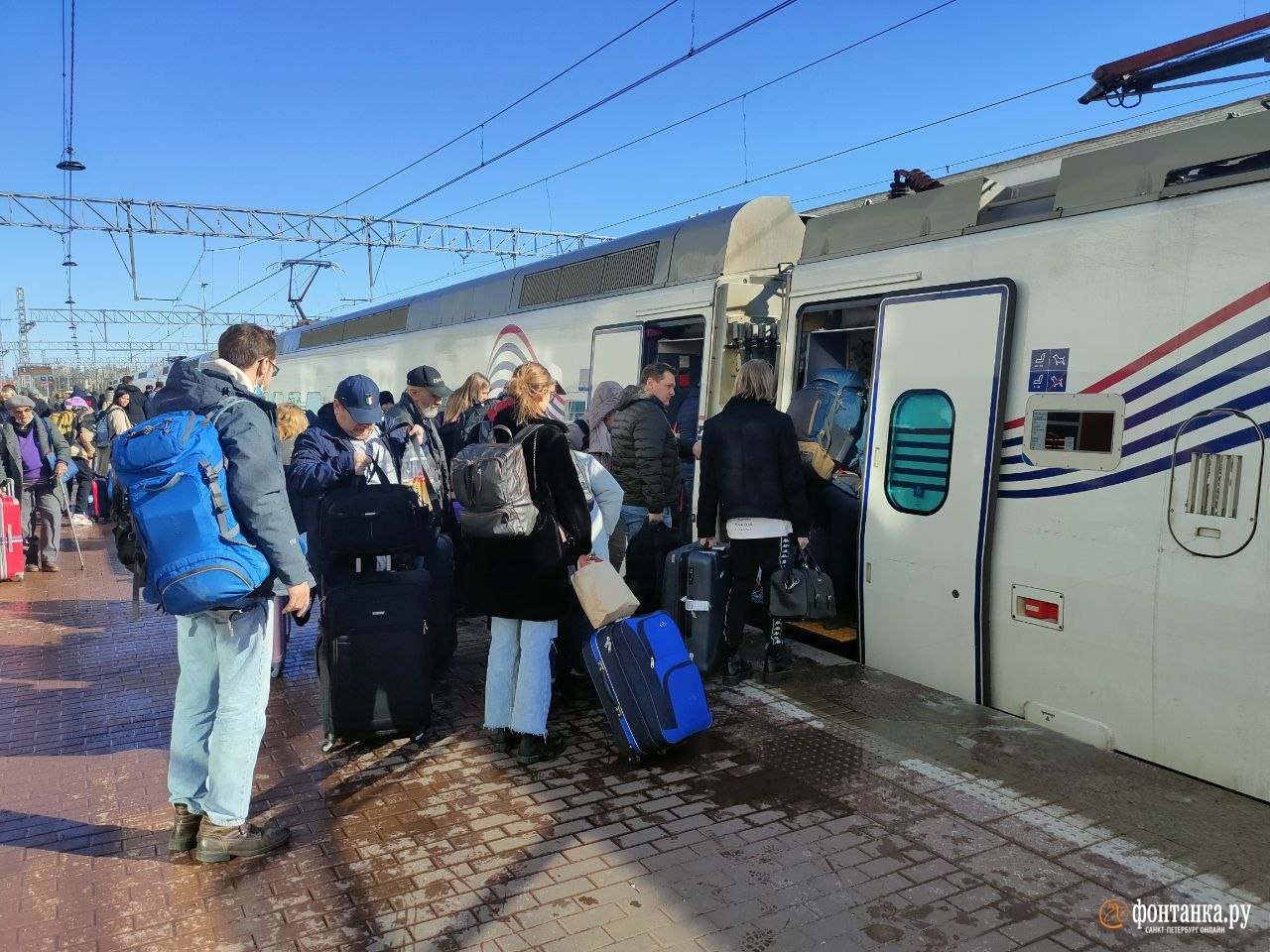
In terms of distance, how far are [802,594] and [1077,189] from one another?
96.9 inches

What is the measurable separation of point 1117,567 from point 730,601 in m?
2.14

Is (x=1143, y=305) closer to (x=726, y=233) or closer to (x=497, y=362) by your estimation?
(x=726, y=233)

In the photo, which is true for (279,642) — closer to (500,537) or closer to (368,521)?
(368,521)

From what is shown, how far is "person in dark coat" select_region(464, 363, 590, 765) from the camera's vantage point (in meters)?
4.23

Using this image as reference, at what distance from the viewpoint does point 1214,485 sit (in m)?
3.54

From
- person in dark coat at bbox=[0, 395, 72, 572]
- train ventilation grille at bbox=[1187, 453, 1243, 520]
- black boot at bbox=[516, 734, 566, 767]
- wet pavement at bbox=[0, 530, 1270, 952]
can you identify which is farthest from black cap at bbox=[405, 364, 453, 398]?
person in dark coat at bbox=[0, 395, 72, 572]

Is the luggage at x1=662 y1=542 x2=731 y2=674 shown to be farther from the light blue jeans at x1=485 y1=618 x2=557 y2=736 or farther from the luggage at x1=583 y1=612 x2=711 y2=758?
the light blue jeans at x1=485 y1=618 x2=557 y2=736

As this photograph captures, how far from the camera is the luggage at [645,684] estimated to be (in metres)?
4.17

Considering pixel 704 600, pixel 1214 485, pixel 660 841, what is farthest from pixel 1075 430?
pixel 660 841

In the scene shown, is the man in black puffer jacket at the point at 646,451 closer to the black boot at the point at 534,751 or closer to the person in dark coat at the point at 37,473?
the black boot at the point at 534,751

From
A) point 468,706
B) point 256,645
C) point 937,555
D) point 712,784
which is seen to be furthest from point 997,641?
point 256,645

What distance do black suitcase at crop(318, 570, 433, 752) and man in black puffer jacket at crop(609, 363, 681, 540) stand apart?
1.60 metres

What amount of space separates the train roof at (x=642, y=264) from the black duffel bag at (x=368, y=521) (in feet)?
10.2

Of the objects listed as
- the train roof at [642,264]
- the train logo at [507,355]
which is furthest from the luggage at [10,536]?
the train roof at [642,264]
